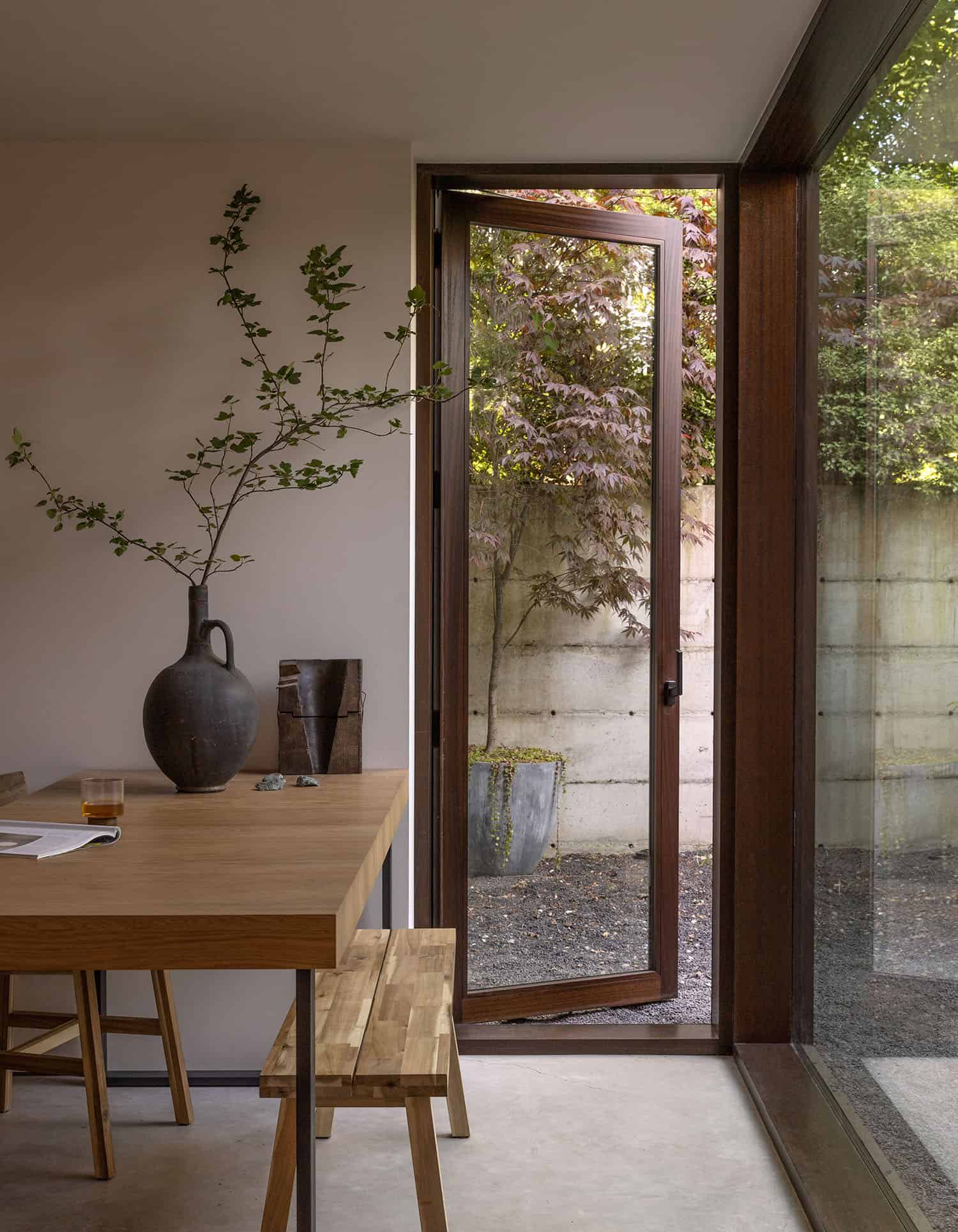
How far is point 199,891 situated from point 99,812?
72 cm

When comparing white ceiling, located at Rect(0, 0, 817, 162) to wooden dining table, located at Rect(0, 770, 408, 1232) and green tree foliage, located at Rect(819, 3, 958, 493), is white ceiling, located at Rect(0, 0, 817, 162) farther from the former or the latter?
wooden dining table, located at Rect(0, 770, 408, 1232)

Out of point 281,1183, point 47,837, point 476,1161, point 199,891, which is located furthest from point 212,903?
point 476,1161

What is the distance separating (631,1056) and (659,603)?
4.12 ft

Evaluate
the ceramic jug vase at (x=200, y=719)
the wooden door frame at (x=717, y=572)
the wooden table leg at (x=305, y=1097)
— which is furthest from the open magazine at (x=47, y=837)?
the wooden door frame at (x=717, y=572)

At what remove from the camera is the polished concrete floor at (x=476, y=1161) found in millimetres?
2338

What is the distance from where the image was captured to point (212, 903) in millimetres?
1654

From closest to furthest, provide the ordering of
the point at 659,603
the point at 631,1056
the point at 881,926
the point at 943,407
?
1. the point at 943,407
2. the point at 881,926
3. the point at 631,1056
4. the point at 659,603

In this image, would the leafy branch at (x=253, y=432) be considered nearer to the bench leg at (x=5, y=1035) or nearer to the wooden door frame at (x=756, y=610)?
the wooden door frame at (x=756, y=610)

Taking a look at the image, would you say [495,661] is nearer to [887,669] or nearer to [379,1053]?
[887,669]

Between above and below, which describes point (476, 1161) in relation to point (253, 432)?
below

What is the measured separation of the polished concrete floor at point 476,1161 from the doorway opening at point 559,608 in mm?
400

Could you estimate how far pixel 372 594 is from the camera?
3080 millimetres

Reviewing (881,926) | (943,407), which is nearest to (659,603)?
(881,926)

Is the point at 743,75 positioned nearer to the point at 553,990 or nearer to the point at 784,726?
the point at 784,726
